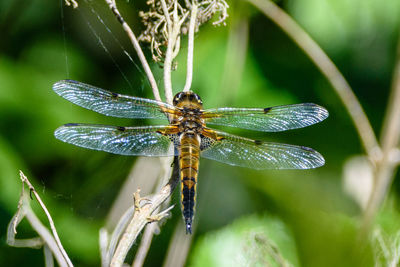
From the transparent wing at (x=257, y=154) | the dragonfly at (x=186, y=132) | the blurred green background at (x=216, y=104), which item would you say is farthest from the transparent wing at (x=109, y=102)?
the blurred green background at (x=216, y=104)

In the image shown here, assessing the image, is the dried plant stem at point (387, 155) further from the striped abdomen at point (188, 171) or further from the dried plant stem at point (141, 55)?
the dried plant stem at point (141, 55)

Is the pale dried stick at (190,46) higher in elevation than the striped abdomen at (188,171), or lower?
higher

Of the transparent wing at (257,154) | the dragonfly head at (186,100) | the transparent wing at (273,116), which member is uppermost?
the transparent wing at (273,116)

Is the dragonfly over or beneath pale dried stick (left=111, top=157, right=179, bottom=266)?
over

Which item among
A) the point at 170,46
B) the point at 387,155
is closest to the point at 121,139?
the point at 170,46

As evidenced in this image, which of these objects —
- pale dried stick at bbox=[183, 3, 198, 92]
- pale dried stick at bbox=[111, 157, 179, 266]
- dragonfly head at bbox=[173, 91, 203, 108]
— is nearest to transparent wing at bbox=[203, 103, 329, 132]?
dragonfly head at bbox=[173, 91, 203, 108]

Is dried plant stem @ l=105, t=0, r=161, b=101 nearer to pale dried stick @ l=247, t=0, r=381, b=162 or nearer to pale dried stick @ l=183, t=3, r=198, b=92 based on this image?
pale dried stick @ l=183, t=3, r=198, b=92
